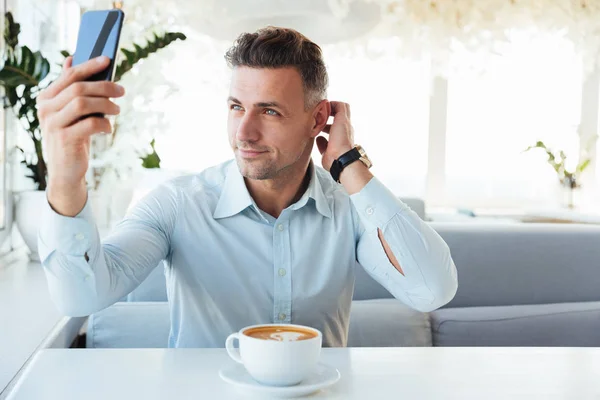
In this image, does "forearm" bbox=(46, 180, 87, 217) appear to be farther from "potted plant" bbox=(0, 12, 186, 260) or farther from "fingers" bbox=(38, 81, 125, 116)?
"potted plant" bbox=(0, 12, 186, 260)

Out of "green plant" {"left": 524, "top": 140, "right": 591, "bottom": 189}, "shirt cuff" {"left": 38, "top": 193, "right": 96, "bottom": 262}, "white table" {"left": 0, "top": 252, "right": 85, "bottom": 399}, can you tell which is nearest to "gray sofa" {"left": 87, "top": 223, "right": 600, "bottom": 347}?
"white table" {"left": 0, "top": 252, "right": 85, "bottom": 399}

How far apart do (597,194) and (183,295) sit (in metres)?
4.94

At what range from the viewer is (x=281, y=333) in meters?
0.86

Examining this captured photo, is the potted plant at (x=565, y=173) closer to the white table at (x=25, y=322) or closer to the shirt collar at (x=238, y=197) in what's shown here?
the shirt collar at (x=238, y=197)

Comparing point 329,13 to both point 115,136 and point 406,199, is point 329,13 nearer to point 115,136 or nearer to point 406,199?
point 406,199

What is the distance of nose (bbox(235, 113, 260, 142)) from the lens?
130 centimetres

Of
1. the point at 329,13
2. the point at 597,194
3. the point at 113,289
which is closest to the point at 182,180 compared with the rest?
the point at 113,289

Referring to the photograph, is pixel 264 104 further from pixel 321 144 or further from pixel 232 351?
pixel 232 351

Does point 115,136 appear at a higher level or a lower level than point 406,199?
higher

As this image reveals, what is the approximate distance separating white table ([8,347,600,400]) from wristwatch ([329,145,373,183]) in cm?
42

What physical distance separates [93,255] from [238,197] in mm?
386

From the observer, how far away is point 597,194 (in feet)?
18.0

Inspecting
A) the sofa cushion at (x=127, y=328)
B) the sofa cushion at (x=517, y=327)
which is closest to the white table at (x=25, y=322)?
the sofa cushion at (x=127, y=328)

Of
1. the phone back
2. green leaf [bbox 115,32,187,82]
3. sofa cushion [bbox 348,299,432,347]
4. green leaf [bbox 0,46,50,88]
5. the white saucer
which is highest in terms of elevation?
green leaf [bbox 115,32,187,82]
